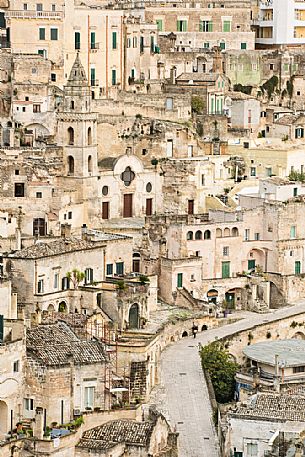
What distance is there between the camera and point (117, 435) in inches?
2285

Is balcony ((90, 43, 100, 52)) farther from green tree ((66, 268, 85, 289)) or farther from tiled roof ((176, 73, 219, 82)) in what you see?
green tree ((66, 268, 85, 289))

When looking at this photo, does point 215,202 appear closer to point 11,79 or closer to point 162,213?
point 162,213

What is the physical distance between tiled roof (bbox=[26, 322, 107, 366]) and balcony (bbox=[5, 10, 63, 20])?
24.7 m

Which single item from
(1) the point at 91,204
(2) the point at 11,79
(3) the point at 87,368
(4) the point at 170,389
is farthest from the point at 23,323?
(2) the point at 11,79

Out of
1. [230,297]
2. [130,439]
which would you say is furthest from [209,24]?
[130,439]

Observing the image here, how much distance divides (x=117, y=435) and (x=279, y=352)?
Result: 11.4 meters

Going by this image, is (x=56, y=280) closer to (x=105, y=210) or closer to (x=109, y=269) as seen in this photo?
(x=109, y=269)

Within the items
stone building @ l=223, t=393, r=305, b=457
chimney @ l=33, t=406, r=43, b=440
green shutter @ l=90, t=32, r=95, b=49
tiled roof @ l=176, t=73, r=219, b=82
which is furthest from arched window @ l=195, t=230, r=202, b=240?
chimney @ l=33, t=406, r=43, b=440

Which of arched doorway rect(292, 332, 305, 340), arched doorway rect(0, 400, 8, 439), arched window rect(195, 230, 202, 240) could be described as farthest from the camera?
arched window rect(195, 230, 202, 240)

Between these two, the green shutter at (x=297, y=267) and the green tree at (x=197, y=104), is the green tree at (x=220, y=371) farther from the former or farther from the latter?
the green tree at (x=197, y=104)

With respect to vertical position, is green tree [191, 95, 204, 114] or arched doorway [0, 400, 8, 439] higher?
green tree [191, 95, 204, 114]

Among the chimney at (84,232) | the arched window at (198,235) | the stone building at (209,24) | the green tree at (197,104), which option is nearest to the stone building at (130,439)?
the chimney at (84,232)

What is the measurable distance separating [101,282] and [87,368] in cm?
1069

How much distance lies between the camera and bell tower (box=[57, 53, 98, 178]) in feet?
254
